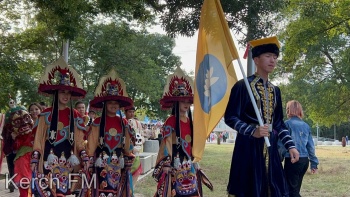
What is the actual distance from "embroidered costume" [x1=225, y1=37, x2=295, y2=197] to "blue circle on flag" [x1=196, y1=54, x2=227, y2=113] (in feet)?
1.24

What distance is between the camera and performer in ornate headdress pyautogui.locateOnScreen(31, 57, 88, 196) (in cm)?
601

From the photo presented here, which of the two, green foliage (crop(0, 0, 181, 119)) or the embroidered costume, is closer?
the embroidered costume

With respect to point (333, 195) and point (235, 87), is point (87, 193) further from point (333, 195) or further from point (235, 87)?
point (333, 195)

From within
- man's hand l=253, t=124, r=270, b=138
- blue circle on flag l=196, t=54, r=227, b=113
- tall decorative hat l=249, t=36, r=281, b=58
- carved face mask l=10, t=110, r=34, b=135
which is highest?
tall decorative hat l=249, t=36, r=281, b=58

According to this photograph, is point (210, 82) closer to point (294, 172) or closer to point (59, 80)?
point (59, 80)

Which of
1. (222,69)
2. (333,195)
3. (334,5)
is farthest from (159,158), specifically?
(334,5)

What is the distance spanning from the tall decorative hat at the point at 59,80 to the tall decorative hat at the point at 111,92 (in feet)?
0.80

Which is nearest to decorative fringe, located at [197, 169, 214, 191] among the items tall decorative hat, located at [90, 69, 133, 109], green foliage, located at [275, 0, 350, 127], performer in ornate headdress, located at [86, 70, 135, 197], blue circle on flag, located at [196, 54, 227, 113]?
performer in ornate headdress, located at [86, 70, 135, 197]

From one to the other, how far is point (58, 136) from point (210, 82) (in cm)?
243

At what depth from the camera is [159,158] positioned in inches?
257

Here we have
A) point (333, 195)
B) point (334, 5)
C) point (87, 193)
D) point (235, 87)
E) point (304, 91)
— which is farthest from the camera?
point (304, 91)

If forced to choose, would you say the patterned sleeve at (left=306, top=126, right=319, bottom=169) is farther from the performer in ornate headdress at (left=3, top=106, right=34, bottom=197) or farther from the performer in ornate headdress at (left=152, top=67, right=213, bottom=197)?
the performer in ornate headdress at (left=3, top=106, right=34, bottom=197)

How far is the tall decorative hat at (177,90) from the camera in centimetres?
A: 682

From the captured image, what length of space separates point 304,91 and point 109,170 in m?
16.5
